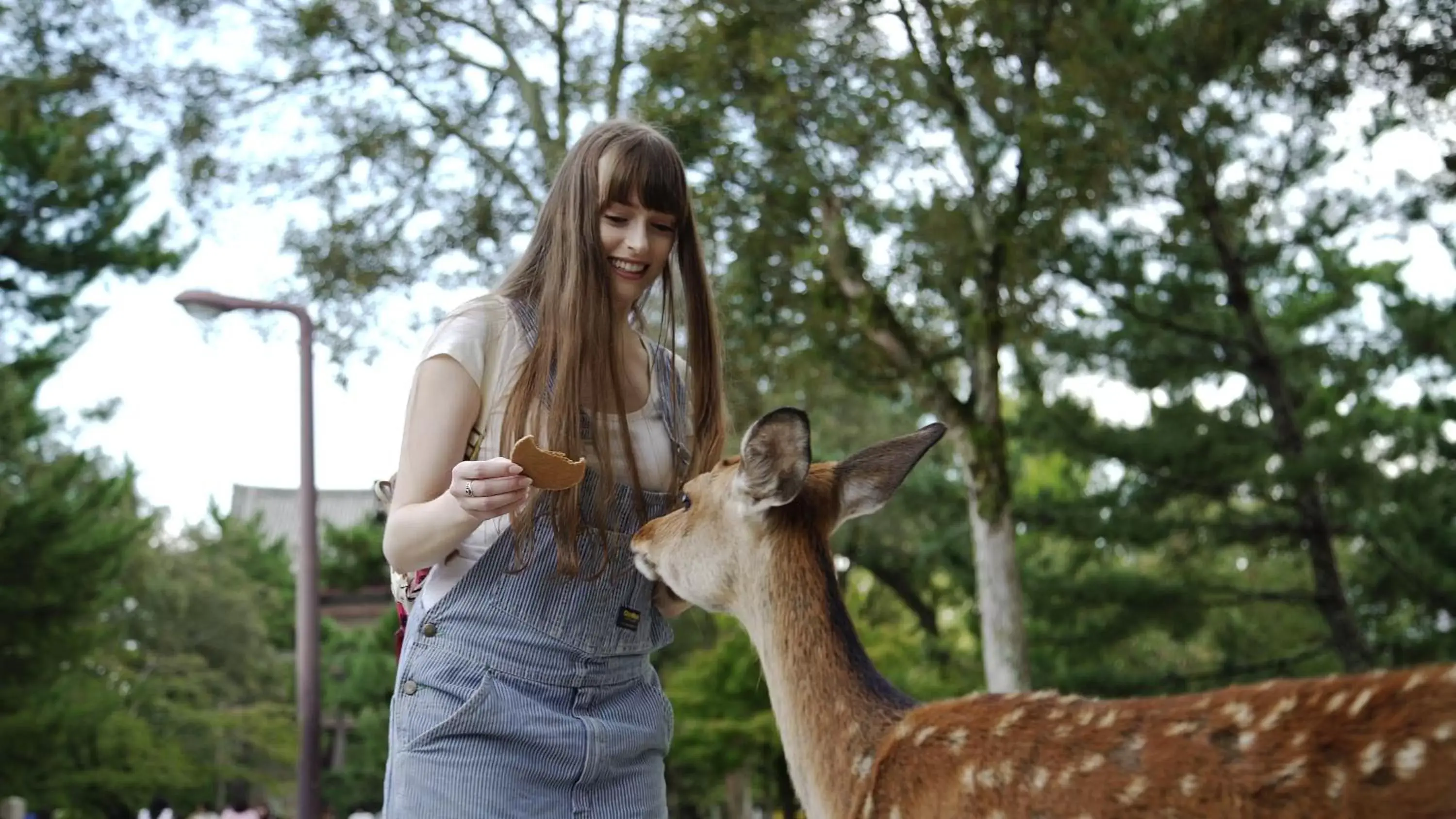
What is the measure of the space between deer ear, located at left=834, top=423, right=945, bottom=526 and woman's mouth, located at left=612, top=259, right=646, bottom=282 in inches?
21.5

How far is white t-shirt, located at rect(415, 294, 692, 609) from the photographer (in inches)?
108

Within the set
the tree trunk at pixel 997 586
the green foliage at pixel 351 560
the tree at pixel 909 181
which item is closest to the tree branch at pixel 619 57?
the tree at pixel 909 181

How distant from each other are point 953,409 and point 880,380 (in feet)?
2.80

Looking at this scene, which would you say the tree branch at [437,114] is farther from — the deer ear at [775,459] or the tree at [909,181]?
the deer ear at [775,459]

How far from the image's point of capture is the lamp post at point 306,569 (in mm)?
12156

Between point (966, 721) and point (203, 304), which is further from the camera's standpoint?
point (203, 304)

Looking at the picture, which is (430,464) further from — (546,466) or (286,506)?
(286,506)

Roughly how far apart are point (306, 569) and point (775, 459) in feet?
34.1

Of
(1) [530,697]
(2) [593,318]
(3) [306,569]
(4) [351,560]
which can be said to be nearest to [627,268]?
(2) [593,318]

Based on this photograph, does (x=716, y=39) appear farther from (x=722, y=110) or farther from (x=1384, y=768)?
(x=1384, y=768)

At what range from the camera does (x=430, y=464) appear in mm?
2717

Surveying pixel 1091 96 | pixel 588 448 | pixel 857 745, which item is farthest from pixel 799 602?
pixel 1091 96

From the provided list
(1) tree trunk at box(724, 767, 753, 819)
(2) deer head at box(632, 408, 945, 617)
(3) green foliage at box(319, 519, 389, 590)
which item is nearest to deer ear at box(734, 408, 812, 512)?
(2) deer head at box(632, 408, 945, 617)

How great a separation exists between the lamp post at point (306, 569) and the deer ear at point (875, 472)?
996 centimetres
